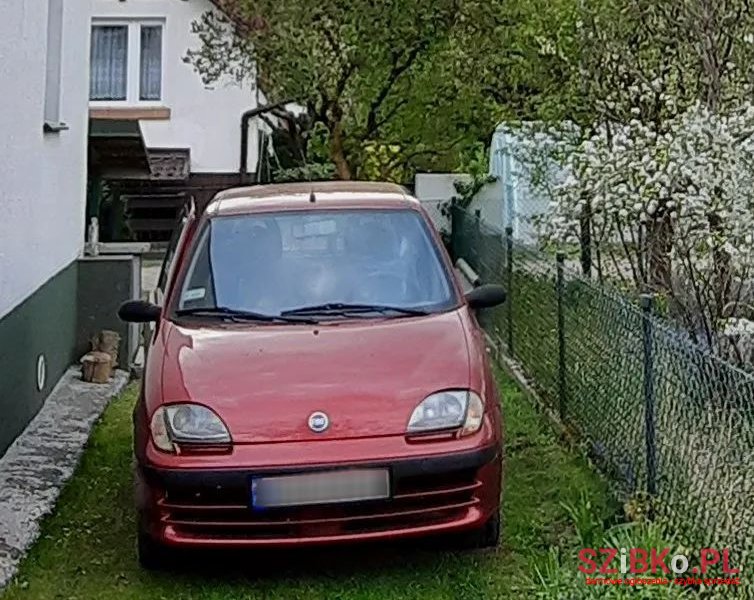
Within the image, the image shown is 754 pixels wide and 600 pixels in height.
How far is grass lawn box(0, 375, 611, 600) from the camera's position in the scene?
491cm

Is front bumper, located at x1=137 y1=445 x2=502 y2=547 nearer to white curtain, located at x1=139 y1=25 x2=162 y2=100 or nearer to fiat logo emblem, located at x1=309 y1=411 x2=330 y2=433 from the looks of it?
fiat logo emblem, located at x1=309 y1=411 x2=330 y2=433

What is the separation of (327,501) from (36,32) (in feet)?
14.9

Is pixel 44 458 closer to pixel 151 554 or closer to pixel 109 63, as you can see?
pixel 151 554

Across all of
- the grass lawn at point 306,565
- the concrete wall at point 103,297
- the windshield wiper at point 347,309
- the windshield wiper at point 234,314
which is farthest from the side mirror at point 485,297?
the concrete wall at point 103,297

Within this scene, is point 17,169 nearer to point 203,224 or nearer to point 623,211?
point 203,224

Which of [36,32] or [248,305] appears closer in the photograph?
[248,305]

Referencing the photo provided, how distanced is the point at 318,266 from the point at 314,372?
1.09 m

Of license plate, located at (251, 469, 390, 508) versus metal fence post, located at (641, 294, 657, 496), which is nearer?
license plate, located at (251, 469, 390, 508)

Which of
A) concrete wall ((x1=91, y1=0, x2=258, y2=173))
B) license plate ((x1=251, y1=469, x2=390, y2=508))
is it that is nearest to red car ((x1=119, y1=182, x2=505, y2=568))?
license plate ((x1=251, y1=469, x2=390, y2=508))

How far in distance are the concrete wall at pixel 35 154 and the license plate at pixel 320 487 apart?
2708 millimetres

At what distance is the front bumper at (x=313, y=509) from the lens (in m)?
4.64

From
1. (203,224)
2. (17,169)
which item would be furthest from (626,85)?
(17,169)

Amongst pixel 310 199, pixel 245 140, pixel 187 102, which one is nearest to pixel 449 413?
pixel 310 199

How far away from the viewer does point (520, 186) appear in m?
13.5
